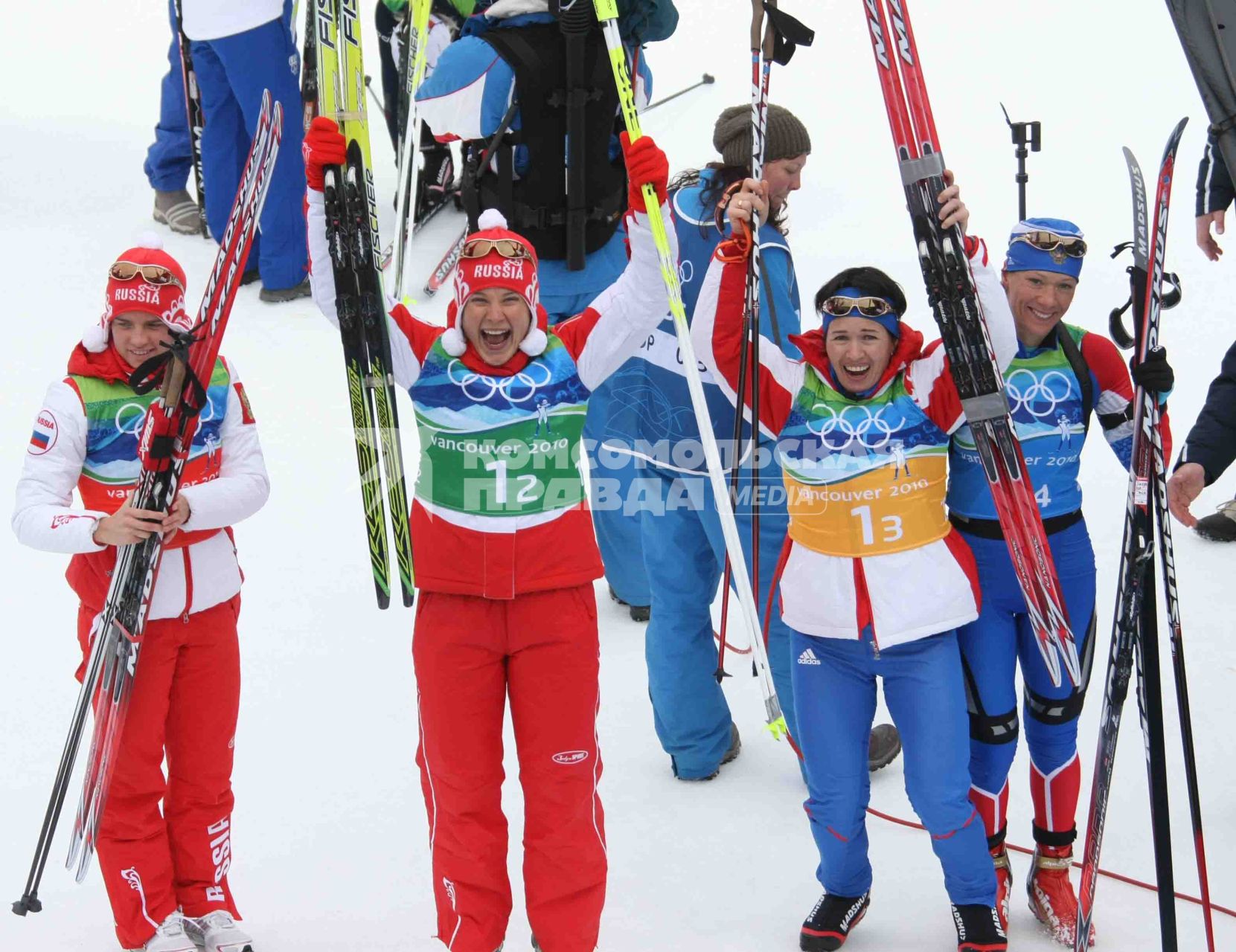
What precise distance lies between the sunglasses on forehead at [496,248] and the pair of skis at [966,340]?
0.71 metres

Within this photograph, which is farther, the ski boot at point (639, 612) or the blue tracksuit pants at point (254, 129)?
the blue tracksuit pants at point (254, 129)

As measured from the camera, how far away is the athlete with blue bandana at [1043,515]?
276 centimetres

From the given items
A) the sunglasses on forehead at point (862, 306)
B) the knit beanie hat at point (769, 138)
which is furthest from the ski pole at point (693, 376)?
the knit beanie hat at point (769, 138)

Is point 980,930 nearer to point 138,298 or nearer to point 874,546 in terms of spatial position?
point 874,546

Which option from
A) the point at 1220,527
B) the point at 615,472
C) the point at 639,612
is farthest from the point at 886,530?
the point at 1220,527

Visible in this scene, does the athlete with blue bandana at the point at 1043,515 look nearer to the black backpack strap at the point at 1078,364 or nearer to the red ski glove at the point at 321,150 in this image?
the black backpack strap at the point at 1078,364

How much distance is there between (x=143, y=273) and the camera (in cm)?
266

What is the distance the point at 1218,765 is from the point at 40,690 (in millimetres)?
2964

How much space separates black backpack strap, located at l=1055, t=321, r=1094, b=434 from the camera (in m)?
2.77

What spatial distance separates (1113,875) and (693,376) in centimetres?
138

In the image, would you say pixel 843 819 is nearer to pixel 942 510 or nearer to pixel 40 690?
pixel 942 510

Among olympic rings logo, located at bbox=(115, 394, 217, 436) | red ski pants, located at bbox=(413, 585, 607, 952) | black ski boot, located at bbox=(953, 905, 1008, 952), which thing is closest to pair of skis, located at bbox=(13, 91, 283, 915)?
olympic rings logo, located at bbox=(115, 394, 217, 436)

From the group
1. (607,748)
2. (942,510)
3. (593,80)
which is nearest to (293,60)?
Answer: (593,80)

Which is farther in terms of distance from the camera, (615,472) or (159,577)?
(615,472)
